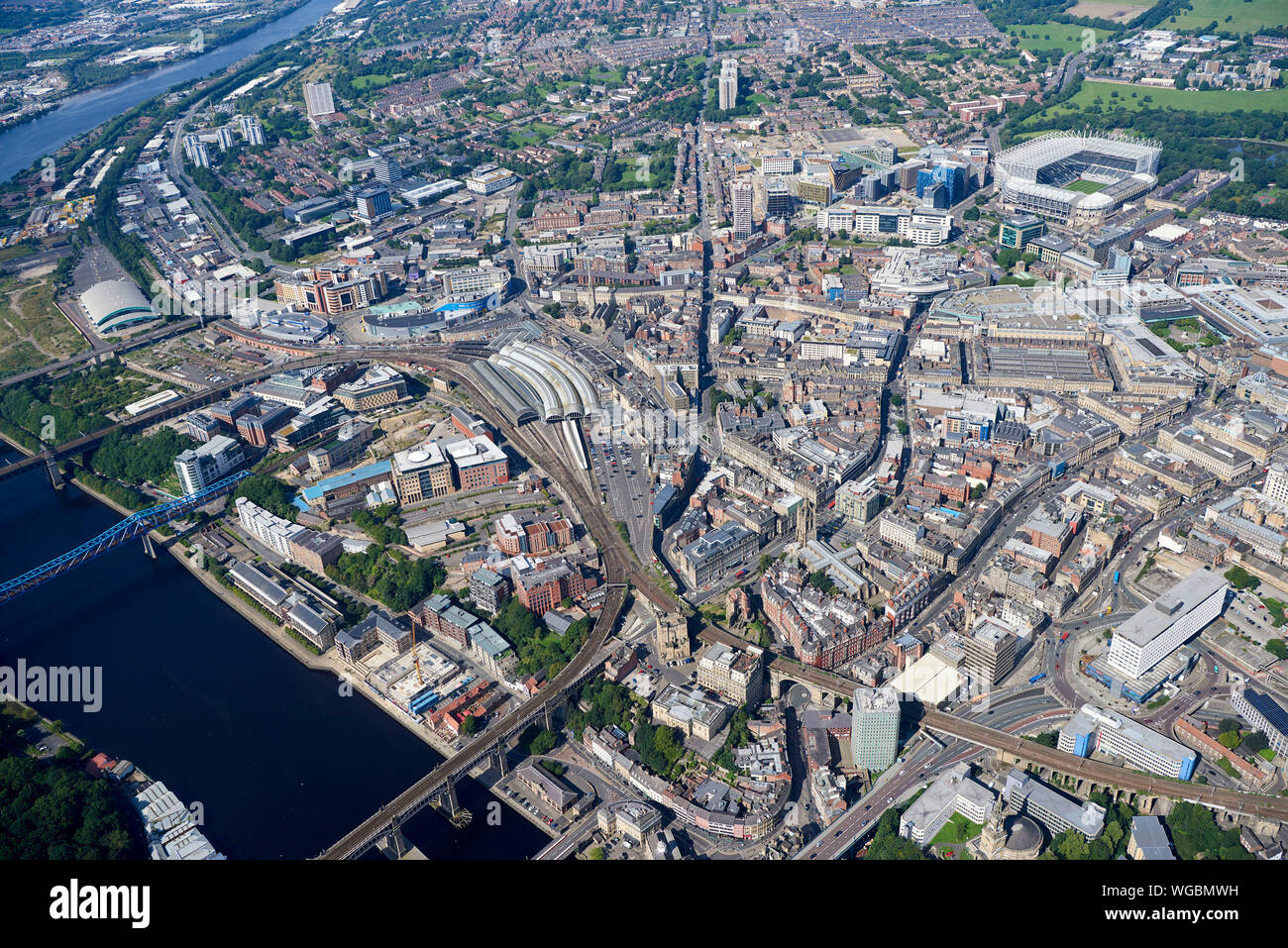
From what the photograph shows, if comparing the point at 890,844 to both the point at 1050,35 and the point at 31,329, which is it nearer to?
the point at 31,329

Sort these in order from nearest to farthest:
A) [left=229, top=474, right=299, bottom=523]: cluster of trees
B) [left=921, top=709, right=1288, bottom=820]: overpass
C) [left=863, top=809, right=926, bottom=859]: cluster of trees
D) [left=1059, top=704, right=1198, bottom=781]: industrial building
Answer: [left=863, top=809, right=926, bottom=859]: cluster of trees → [left=921, top=709, right=1288, bottom=820]: overpass → [left=1059, top=704, right=1198, bottom=781]: industrial building → [left=229, top=474, right=299, bottom=523]: cluster of trees

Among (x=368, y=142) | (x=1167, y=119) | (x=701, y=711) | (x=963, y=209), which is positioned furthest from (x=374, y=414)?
(x=1167, y=119)

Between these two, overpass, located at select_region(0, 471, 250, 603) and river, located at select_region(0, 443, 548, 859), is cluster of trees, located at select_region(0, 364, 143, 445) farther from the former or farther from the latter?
overpass, located at select_region(0, 471, 250, 603)

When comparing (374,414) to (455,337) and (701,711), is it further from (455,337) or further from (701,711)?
(701,711)

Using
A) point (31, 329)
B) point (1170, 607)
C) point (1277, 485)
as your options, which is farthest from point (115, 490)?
point (1277, 485)

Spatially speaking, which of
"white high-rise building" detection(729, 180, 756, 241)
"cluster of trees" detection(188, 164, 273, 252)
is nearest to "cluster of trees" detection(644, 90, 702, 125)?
"white high-rise building" detection(729, 180, 756, 241)

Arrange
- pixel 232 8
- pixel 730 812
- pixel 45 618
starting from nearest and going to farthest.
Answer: pixel 730 812
pixel 45 618
pixel 232 8
